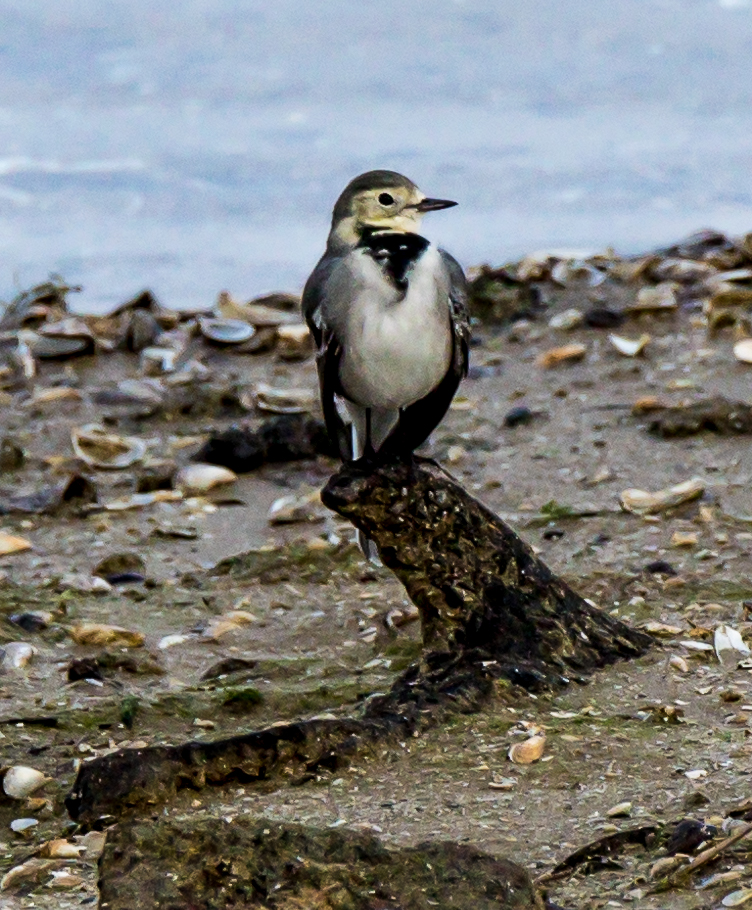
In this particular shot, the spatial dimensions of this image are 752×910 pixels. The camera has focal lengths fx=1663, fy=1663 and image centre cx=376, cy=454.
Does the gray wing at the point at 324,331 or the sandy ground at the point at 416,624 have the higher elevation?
the gray wing at the point at 324,331

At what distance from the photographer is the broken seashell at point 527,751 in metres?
4.07

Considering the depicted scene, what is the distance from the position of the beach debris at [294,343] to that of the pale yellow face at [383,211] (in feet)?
10.1

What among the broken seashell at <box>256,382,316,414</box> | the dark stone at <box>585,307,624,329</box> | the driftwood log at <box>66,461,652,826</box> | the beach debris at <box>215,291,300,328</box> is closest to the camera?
the driftwood log at <box>66,461,652,826</box>

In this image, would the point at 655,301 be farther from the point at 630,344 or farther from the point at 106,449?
the point at 106,449

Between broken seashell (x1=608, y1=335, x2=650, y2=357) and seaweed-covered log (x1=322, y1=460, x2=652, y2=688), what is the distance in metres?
2.99

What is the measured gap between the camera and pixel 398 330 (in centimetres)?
469

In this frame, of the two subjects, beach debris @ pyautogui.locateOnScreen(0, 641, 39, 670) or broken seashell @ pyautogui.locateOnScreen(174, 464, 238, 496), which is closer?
beach debris @ pyautogui.locateOnScreen(0, 641, 39, 670)

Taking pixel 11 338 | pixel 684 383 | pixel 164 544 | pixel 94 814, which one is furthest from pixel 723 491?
pixel 11 338

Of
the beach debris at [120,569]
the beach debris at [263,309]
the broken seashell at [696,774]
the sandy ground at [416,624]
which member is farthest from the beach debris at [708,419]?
the broken seashell at [696,774]

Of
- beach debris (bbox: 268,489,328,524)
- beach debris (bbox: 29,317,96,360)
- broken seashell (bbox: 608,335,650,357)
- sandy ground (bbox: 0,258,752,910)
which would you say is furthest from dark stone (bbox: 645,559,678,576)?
beach debris (bbox: 29,317,96,360)

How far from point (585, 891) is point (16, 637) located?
2430 millimetres

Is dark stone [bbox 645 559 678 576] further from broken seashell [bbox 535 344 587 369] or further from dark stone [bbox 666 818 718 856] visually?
broken seashell [bbox 535 344 587 369]

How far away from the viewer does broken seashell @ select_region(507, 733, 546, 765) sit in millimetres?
4068

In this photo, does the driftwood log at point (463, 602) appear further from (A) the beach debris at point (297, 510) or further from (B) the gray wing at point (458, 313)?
Answer: (A) the beach debris at point (297, 510)
